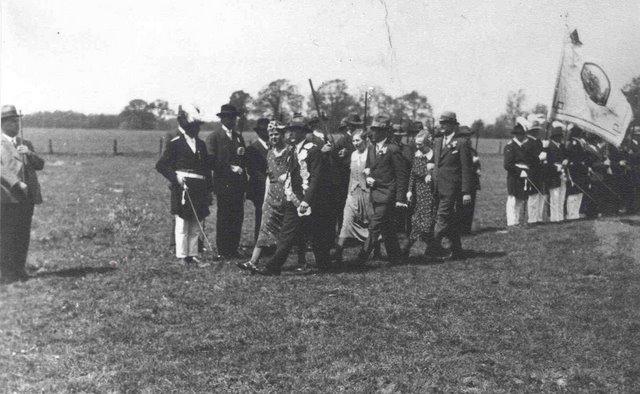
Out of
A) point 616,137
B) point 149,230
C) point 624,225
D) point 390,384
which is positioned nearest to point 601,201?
point 624,225

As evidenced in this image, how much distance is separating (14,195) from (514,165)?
888cm

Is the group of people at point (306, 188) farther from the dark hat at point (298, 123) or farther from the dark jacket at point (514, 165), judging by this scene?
the dark jacket at point (514, 165)

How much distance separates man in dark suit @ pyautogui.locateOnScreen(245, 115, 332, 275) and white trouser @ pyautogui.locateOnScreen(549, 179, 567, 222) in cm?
670

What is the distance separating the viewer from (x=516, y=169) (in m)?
11.9

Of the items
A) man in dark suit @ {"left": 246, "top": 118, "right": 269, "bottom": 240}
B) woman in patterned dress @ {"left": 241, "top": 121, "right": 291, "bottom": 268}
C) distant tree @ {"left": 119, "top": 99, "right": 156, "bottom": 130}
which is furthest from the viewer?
distant tree @ {"left": 119, "top": 99, "right": 156, "bottom": 130}

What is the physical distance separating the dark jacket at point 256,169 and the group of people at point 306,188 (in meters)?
0.02

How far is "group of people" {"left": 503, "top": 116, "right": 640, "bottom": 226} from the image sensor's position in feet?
39.5

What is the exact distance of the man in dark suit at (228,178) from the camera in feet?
29.8

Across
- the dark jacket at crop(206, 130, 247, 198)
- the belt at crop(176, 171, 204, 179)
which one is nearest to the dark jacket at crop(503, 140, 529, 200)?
the dark jacket at crop(206, 130, 247, 198)

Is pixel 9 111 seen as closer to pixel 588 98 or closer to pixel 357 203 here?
pixel 357 203

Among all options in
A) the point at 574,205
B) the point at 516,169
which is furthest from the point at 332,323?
the point at 574,205

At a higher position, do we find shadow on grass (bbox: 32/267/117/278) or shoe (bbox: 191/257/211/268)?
shoe (bbox: 191/257/211/268)

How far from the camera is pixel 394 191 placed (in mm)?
8844

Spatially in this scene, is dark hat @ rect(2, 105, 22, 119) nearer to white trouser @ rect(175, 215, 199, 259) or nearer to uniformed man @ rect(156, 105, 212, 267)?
uniformed man @ rect(156, 105, 212, 267)
